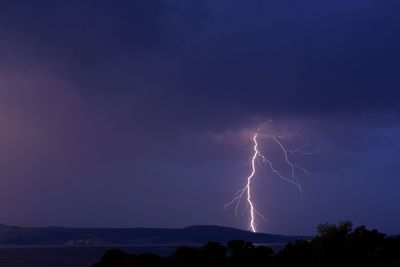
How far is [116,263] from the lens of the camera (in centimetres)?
4553

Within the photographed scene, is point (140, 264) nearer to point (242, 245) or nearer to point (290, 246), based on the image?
point (242, 245)

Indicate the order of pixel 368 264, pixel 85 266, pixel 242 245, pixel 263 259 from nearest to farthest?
pixel 368 264, pixel 263 259, pixel 242 245, pixel 85 266

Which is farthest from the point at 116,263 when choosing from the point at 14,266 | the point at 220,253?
the point at 14,266

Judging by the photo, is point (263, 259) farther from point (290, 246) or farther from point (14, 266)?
point (14, 266)

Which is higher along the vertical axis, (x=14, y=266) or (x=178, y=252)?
(x=14, y=266)

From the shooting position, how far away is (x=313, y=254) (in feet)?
140

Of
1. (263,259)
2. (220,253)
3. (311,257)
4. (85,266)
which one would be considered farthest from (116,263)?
(85,266)

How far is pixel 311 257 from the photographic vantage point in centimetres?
4244

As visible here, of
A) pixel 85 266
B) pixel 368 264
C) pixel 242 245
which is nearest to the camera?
pixel 368 264

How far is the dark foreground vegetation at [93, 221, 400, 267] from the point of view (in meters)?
42.1

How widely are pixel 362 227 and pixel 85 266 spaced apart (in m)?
93.2

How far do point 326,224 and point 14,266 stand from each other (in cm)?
10520

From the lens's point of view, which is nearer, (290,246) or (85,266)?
(290,246)

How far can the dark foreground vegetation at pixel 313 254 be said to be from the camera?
42.1m
